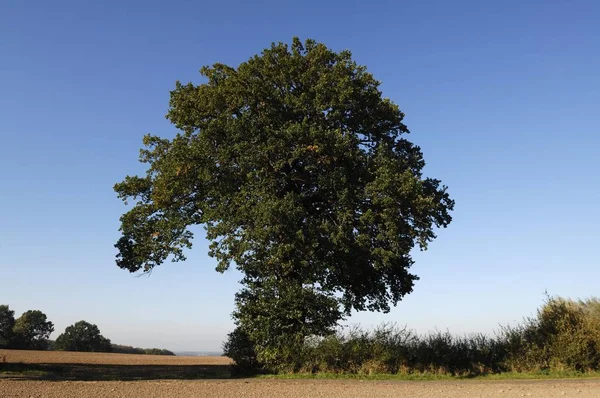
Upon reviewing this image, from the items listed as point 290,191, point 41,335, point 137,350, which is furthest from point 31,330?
point 290,191

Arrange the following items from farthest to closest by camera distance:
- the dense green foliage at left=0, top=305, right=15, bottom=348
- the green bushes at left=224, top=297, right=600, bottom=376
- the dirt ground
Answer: the dense green foliage at left=0, top=305, right=15, bottom=348
the green bushes at left=224, top=297, right=600, bottom=376
the dirt ground

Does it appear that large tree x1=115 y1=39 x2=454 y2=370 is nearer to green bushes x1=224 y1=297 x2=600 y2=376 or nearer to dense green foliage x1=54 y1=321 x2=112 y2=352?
green bushes x1=224 y1=297 x2=600 y2=376

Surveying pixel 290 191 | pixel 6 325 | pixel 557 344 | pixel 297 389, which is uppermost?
pixel 290 191

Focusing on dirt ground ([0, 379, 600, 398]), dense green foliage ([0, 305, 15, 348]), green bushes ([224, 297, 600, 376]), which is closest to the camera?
dirt ground ([0, 379, 600, 398])

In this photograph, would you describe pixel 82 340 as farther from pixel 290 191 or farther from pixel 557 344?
pixel 557 344

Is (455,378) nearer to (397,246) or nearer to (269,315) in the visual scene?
(397,246)

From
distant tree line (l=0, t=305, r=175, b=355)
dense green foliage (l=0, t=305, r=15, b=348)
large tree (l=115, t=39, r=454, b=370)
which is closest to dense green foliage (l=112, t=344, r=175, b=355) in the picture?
distant tree line (l=0, t=305, r=175, b=355)

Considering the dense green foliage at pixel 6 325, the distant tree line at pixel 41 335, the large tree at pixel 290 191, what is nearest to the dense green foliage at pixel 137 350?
the distant tree line at pixel 41 335

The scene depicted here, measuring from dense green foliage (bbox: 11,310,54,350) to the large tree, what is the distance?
132ft

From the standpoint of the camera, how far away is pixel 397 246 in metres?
19.8

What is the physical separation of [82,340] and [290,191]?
45593 millimetres

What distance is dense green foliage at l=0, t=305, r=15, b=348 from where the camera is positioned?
53.2m

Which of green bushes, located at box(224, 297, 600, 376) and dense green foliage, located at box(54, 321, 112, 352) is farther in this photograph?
dense green foliage, located at box(54, 321, 112, 352)

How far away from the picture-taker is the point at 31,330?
56906mm
